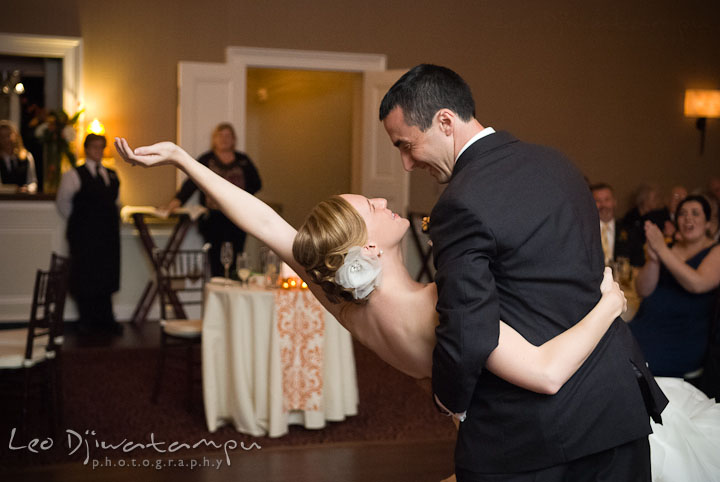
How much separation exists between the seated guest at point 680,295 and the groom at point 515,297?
2.53 metres

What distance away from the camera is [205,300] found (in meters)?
4.50

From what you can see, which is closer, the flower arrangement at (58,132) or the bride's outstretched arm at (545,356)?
the bride's outstretched arm at (545,356)

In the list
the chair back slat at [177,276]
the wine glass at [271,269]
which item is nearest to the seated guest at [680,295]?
the wine glass at [271,269]

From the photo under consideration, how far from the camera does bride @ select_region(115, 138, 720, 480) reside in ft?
4.88

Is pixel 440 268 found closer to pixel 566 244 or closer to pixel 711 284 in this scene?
pixel 566 244

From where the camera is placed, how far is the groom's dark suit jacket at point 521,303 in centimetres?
142

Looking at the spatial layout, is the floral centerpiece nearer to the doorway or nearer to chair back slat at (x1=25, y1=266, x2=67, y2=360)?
Answer: chair back slat at (x1=25, y1=266, x2=67, y2=360)

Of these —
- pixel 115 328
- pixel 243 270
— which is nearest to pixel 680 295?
pixel 243 270

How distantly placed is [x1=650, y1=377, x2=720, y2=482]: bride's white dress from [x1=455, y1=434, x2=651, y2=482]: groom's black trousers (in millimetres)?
861

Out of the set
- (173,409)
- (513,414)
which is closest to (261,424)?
(173,409)

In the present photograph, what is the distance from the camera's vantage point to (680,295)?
13.6 feet

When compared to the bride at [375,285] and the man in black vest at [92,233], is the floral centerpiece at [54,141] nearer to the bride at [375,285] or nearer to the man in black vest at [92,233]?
the man in black vest at [92,233]

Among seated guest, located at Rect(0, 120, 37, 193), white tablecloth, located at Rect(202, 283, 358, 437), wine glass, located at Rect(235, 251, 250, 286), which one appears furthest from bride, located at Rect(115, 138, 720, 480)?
seated guest, located at Rect(0, 120, 37, 193)

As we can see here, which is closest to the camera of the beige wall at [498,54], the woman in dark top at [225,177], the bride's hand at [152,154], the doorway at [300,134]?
the bride's hand at [152,154]
